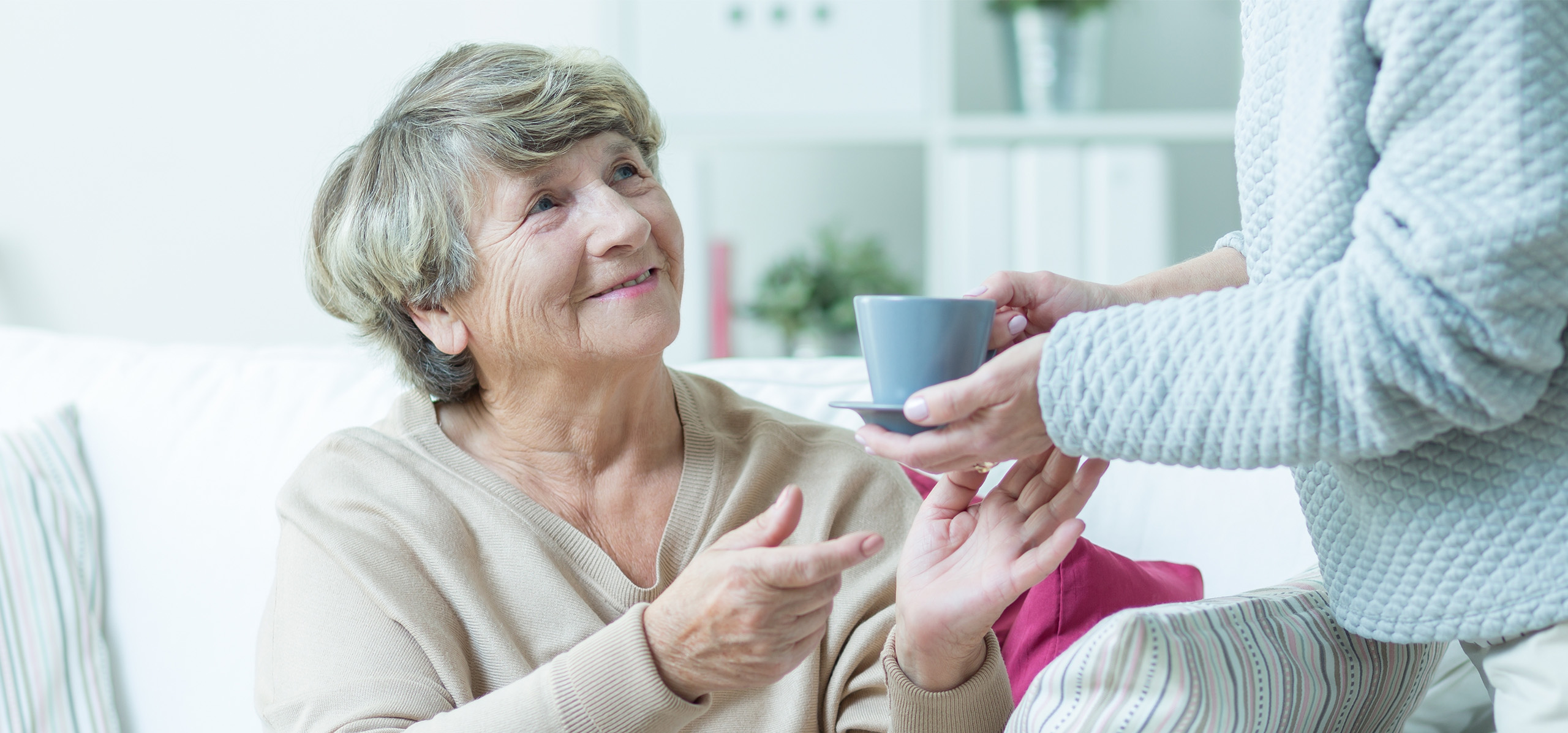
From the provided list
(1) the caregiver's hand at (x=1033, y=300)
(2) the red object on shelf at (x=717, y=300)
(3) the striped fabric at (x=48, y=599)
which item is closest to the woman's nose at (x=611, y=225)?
(1) the caregiver's hand at (x=1033, y=300)

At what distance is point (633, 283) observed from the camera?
1311 millimetres

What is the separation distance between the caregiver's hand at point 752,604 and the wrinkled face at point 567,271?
14.9 inches

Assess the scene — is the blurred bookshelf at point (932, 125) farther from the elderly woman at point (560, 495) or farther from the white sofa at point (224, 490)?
the elderly woman at point (560, 495)

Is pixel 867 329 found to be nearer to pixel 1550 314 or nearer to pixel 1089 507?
pixel 1550 314

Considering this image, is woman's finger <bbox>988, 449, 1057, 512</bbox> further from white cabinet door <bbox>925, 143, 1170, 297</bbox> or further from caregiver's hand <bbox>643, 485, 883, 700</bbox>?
white cabinet door <bbox>925, 143, 1170, 297</bbox>

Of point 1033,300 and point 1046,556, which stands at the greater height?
point 1033,300

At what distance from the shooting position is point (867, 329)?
917 mm

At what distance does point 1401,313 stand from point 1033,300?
42 cm

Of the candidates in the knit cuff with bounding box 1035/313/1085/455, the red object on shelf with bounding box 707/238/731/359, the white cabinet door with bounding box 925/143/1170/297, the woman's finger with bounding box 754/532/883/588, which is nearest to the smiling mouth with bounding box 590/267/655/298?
the woman's finger with bounding box 754/532/883/588

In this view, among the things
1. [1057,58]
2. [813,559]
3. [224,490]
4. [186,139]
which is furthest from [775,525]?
[186,139]

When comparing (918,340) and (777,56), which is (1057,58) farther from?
(918,340)

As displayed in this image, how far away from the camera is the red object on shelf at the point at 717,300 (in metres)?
2.96

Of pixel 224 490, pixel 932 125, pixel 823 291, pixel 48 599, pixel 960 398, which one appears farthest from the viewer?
pixel 823 291

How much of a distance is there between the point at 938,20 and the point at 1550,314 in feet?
7.22
